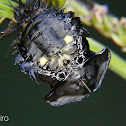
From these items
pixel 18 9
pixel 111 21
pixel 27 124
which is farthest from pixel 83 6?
pixel 27 124

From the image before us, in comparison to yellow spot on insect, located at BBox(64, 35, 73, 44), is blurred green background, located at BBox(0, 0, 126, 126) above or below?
below

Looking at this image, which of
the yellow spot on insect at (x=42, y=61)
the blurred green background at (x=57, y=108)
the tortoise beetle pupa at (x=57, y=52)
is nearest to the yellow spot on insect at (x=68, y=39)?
the tortoise beetle pupa at (x=57, y=52)

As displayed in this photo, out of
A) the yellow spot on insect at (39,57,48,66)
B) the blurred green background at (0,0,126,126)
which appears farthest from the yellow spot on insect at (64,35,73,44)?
the blurred green background at (0,0,126,126)

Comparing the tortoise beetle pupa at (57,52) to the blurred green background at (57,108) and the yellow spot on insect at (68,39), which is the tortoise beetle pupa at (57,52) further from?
the blurred green background at (57,108)

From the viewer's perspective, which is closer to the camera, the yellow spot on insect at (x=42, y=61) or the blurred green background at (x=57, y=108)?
the yellow spot on insect at (x=42, y=61)

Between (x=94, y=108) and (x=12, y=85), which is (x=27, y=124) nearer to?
(x=12, y=85)

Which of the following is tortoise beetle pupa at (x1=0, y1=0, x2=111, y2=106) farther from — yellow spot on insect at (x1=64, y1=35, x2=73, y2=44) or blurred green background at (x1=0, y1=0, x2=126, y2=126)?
blurred green background at (x1=0, y1=0, x2=126, y2=126)
